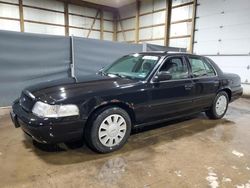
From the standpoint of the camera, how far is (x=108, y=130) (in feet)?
8.25

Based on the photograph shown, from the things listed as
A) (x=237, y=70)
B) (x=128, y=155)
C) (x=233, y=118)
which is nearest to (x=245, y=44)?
(x=237, y=70)

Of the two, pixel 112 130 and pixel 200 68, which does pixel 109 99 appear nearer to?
pixel 112 130

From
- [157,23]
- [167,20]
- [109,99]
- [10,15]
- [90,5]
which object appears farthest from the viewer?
[90,5]

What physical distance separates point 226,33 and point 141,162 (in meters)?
7.36

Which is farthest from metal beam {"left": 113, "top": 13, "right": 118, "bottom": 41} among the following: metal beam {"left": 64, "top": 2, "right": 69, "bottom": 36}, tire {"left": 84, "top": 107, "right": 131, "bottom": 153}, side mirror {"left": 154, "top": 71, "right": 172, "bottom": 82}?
tire {"left": 84, "top": 107, "right": 131, "bottom": 153}

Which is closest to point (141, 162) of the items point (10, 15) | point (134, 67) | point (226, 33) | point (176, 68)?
point (134, 67)

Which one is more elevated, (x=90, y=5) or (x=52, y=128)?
(x=90, y=5)

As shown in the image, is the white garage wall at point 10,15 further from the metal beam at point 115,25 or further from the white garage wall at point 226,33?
the white garage wall at point 226,33

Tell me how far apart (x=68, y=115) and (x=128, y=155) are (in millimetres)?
900

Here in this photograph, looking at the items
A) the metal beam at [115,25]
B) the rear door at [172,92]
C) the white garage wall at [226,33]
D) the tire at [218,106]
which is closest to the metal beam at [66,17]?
the metal beam at [115,25]

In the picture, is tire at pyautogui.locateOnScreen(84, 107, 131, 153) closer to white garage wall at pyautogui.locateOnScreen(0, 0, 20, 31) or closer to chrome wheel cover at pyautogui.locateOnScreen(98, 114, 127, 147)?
chrome wheel cover at pyautogui.locateOnScreen(98, 114, 127, 147)

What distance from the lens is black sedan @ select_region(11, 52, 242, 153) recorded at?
2.21 metres

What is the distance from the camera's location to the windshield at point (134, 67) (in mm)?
2955

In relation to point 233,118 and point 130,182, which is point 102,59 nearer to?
point 233,118
